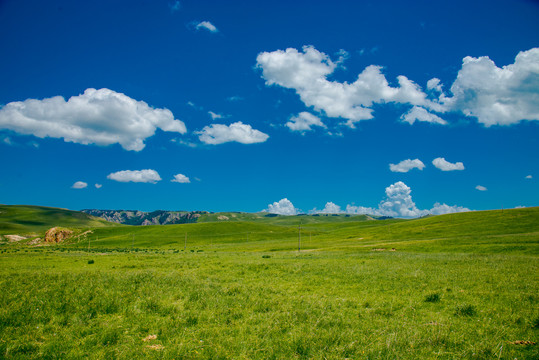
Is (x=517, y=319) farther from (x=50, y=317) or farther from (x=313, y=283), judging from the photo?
(x=50, y=317)

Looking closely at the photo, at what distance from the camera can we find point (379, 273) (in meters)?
22.6

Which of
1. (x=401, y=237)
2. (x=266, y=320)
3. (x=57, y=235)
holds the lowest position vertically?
Result: (x=57, y=235)

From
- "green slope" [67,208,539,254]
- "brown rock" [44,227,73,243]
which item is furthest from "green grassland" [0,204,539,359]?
"brown rock" [44,227,73,243]

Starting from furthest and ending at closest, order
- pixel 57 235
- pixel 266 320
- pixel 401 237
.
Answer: pixel 57 235, pixel 401 237, pixel 266 320

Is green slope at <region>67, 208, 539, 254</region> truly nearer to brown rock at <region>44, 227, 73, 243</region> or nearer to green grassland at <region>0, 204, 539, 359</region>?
brown rock at <region>44, 227, 73, 243</region>

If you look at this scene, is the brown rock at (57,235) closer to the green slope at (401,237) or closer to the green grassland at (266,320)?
the green slope at (401,237)

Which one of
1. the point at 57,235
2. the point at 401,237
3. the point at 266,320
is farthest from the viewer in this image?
the point at 57,235

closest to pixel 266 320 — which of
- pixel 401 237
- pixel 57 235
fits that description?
pixel 401 237

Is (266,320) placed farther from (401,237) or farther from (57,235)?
(57,235)

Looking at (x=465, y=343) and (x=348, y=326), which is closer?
(x=465, y=343)

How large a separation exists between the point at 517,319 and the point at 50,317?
1771 cm

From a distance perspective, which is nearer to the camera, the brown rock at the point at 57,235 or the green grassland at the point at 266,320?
the green grassland at the point at 266,320

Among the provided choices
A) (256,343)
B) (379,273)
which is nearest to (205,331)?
(256,343)

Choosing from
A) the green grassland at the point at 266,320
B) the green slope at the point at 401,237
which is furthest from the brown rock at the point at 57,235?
the green grassland at the point at 266,320
